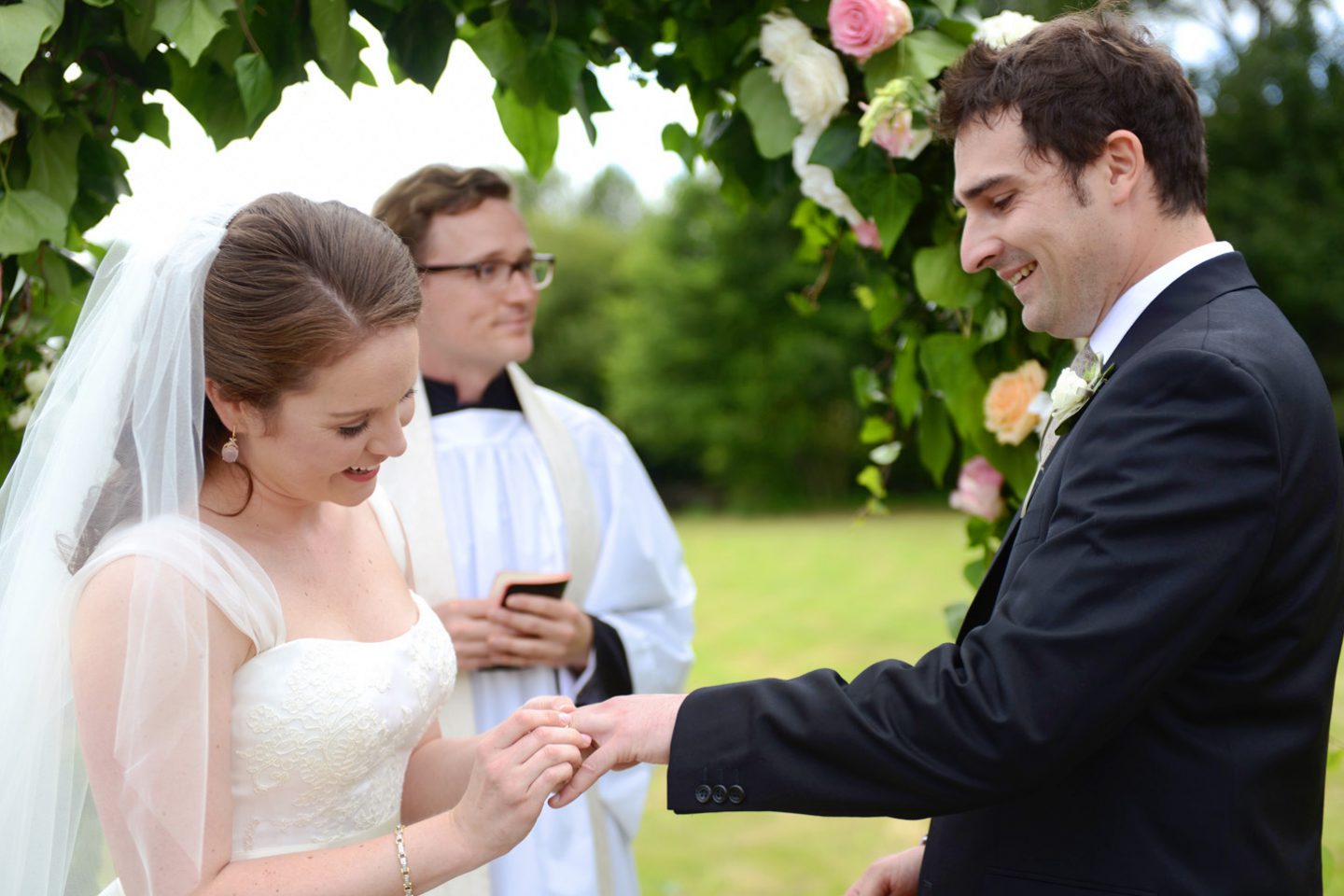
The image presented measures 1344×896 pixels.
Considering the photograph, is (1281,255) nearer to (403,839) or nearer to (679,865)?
(679,865)

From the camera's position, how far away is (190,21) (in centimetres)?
233

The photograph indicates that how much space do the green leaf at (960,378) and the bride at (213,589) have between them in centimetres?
132

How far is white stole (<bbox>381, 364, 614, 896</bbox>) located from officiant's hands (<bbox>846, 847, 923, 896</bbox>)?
1.08 m

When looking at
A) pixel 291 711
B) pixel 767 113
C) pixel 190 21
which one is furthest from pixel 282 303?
pixel 767 113

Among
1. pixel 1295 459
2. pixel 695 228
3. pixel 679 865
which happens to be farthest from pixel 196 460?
pixel 695 228

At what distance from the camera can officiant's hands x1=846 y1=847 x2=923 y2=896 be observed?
2.60 metres

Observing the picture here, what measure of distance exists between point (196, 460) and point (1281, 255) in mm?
20623

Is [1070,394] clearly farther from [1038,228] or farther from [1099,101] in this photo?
[1099,101]

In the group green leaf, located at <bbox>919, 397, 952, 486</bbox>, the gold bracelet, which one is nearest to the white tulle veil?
the gold bracelet

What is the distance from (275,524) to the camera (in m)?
2.43

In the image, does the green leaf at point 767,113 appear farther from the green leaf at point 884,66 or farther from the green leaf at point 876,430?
the green leaf at point 876,430

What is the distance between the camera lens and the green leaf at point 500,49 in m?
2.71

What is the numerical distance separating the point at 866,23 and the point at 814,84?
0.18 m

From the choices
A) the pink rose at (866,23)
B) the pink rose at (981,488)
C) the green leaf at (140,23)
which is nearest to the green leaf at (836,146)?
the pink rose at (866,23)
